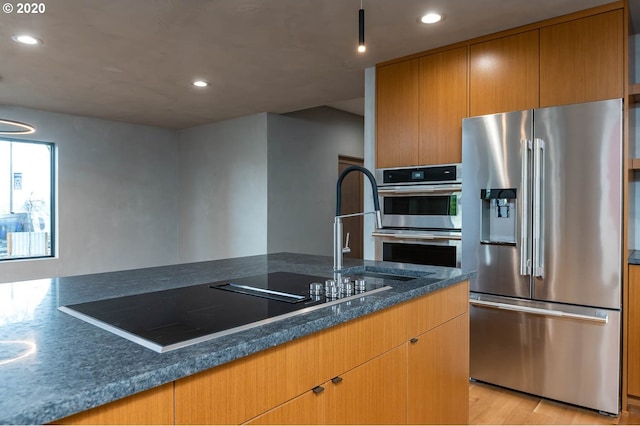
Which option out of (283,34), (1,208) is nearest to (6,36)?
(283,34)

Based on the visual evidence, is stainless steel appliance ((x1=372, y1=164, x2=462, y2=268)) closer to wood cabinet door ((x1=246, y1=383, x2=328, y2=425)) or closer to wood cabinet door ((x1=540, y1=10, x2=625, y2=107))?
wood cabinet door ((x1=540, y1=10, x2=625, y2=107))

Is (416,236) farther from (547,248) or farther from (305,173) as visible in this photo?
(305,173)

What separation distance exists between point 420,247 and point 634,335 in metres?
1.41

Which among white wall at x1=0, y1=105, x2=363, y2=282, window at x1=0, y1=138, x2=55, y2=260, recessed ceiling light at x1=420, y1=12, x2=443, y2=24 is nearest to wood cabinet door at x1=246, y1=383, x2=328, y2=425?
recessed ceiling light at x1=420, y1=12, x2=443, y2=24

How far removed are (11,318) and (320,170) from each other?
16.5ft

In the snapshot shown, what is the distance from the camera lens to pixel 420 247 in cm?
329

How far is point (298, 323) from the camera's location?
3.82ft

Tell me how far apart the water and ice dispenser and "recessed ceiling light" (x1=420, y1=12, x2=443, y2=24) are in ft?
3.79

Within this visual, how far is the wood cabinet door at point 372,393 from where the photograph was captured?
1.31 metres

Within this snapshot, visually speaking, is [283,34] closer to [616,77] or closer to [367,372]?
[616,77]

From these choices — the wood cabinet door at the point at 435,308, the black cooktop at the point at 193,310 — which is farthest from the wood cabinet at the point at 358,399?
the black cooktop at the point at 193,310

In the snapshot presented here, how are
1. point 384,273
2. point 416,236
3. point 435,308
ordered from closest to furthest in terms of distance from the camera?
point 435,308 → point 384,273 → point 416,236

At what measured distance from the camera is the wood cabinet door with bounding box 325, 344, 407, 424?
1312mm

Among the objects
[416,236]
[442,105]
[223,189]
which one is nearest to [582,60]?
[442,105]
